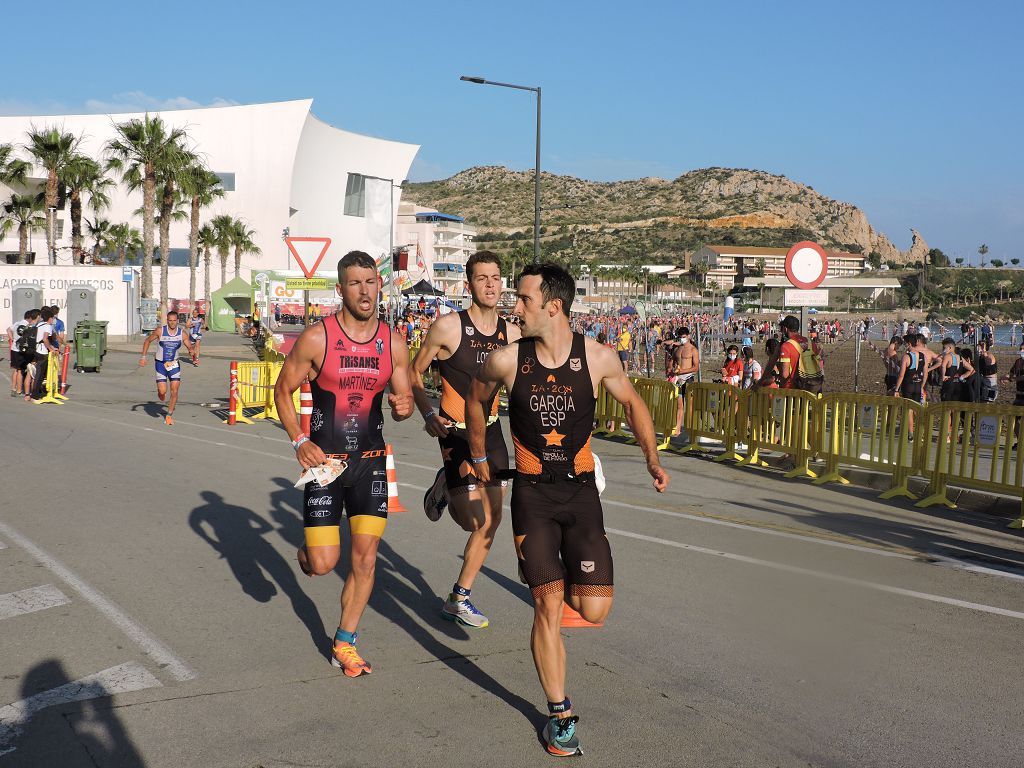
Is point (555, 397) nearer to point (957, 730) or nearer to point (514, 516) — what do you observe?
point (514, 516)

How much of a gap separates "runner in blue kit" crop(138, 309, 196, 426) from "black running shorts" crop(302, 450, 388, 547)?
1147 centimetres

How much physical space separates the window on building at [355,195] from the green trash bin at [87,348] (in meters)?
79.4

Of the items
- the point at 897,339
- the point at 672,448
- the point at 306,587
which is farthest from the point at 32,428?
the point at 897,339

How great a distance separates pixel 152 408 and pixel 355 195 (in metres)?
90.2

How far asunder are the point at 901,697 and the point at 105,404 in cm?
1801

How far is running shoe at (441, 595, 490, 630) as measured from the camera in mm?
5734

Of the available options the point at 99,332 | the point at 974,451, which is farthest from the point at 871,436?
the point at 99,332

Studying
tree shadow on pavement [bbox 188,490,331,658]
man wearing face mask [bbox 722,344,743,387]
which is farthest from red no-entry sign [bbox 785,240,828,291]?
tree shadow on pavement [bbox 188,490,331,658]

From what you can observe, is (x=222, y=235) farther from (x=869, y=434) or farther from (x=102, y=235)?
(x=869, y=434)

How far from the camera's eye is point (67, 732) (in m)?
4.19

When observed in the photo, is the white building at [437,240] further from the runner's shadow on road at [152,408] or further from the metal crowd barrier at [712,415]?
the metal crowd barrier at [712,415]

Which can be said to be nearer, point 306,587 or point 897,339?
point 306,587

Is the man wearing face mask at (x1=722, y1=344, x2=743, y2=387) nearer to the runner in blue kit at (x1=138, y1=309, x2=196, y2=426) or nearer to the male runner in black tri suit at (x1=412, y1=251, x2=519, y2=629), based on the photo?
the runner in blue kit at (x1=138, y1=309, x2=196, y2=426)

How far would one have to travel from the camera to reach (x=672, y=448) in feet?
49.1
